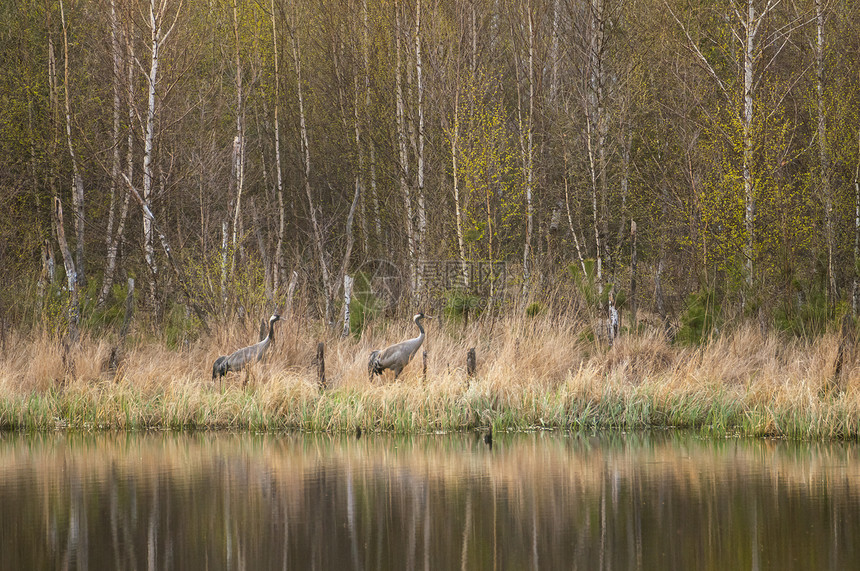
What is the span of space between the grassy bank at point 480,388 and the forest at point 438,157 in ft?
4.59

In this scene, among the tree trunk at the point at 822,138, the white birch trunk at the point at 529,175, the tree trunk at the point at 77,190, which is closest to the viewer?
the tree trunk at the point at 822,138

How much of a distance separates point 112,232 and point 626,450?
16.0m

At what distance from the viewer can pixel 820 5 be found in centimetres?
1909

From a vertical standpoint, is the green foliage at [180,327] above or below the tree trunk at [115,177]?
below

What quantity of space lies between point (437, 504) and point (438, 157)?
52.7 feet

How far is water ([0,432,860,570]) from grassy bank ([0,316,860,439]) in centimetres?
76

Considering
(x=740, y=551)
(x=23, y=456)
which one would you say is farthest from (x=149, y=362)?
(x=740, y=551)

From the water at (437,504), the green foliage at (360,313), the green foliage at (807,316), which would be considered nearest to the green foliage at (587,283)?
the green foliage at (807,316)

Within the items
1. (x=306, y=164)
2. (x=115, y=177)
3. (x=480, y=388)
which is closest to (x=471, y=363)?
(x=480, y=388)

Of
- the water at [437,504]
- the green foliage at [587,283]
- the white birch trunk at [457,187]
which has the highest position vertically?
the white birch trunk at [457,187]

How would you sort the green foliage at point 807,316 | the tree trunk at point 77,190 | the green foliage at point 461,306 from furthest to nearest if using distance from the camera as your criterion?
the tree trunk at point 77,190 → the green foliage at point 461,306 → the green foliage at point 807,316

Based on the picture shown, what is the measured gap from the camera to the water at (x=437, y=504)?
701cm

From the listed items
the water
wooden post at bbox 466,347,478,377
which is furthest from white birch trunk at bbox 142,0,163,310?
wooden post at bbox 466,347,478,377

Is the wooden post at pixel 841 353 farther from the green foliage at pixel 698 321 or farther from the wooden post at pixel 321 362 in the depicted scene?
the wooden post at pixel 321 362
